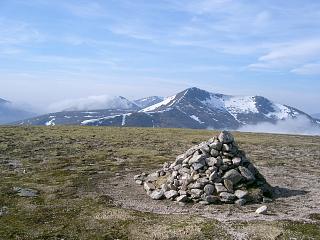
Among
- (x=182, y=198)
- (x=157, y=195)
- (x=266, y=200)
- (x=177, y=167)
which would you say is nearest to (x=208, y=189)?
(x=182, y=198)

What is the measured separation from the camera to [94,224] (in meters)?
31.0

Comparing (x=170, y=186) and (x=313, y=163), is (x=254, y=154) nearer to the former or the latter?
(x=313, y=163)

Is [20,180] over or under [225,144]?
under

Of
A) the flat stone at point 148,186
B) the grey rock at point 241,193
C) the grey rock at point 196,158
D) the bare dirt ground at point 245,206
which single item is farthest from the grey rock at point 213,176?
the flat stone at point 148,186

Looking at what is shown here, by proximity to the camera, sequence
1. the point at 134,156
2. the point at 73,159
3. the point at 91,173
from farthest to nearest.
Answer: the point at 134,156 < the point at 73,159 < the point at 91,173

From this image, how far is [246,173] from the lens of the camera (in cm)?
4094

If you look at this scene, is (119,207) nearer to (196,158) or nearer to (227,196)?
(227,196)

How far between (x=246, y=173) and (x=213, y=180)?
11.6 feet

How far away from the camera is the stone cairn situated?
38.3m

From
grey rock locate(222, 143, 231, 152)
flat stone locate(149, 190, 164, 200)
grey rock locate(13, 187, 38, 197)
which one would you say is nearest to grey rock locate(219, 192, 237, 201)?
flat stone locate(149, 190, 164, 200)

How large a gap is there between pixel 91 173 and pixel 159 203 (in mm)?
16693

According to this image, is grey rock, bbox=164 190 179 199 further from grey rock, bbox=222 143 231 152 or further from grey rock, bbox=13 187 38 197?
grey rock, bbox=13 187 38 197

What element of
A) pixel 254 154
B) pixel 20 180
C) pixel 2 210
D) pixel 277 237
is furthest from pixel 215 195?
pixel 254 154

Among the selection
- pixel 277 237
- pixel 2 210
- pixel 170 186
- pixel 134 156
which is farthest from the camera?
pixel 134 156
